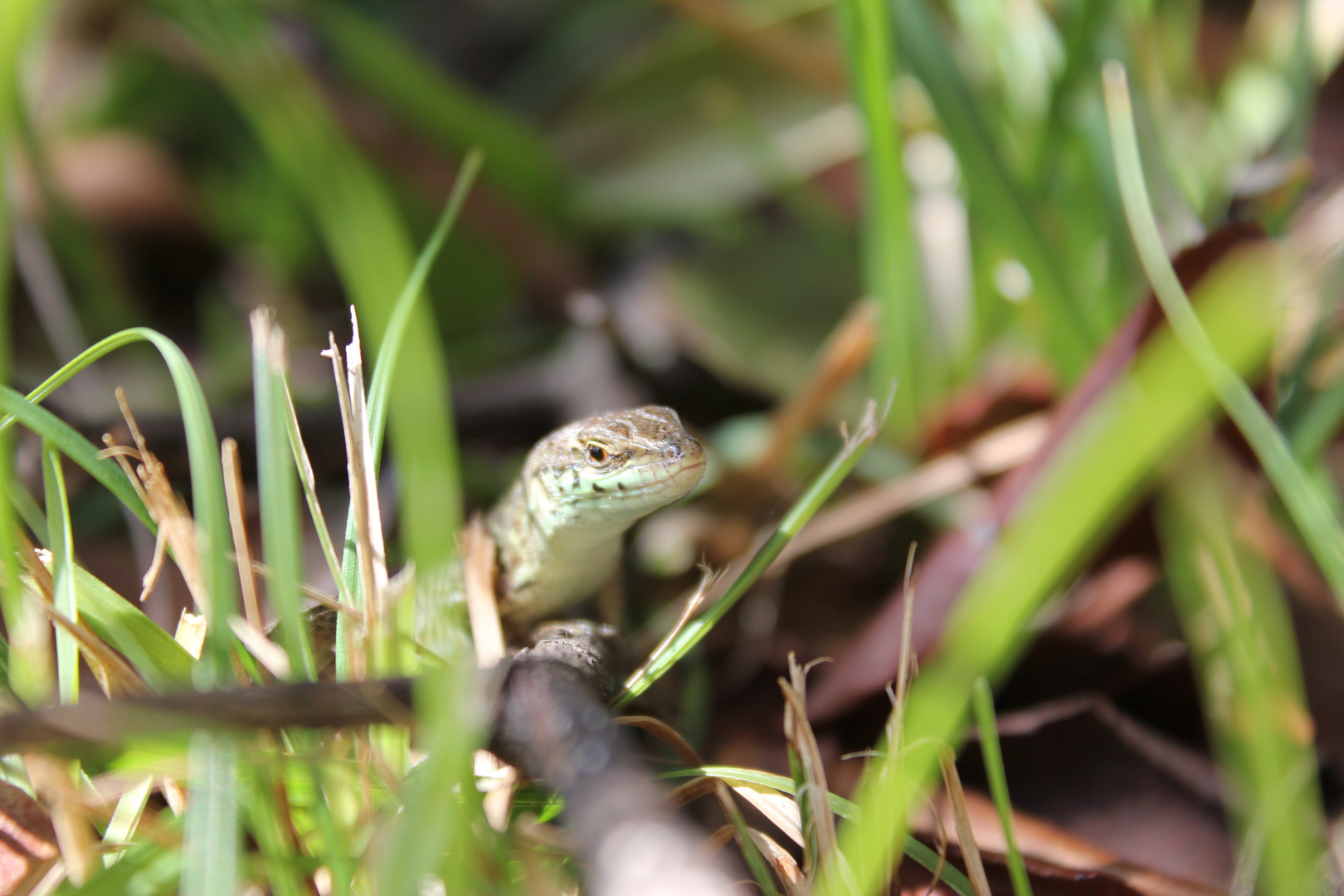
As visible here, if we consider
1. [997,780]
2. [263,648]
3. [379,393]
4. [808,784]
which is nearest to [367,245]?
[379,393]

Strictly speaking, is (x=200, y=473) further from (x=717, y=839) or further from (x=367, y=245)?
(x=717, y=839)

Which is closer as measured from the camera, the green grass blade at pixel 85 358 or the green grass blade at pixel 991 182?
the green grass blade at pixel 85 358

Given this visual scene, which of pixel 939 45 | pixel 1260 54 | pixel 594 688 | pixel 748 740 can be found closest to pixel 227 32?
pixel 939 45

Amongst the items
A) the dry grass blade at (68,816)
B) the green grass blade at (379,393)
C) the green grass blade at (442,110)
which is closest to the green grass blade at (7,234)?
the dry grass blade at (68,816)

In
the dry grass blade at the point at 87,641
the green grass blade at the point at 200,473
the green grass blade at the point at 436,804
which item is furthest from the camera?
the dry grass blade at the point at 87,641

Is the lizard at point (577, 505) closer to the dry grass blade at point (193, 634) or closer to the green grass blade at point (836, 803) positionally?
the dry grass blade at point (193, 634)

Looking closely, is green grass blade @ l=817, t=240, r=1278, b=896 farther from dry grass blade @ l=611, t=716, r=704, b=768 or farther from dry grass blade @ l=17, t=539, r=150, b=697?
dry grass blade @ l=17, t=539, r=150, b=697

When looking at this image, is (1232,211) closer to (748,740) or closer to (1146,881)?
(1146,881)
